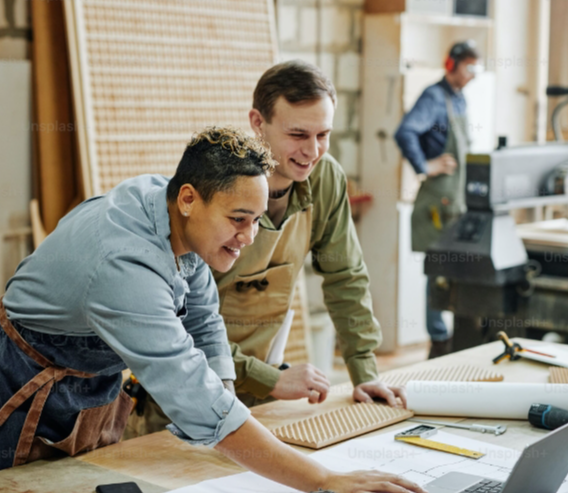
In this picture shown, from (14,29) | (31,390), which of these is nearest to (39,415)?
(31,390)

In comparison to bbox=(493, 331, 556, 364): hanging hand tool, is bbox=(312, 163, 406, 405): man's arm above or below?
above

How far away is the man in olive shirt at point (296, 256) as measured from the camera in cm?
191

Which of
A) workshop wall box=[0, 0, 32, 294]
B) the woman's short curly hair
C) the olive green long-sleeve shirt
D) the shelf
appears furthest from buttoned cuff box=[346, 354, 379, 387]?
the shelf

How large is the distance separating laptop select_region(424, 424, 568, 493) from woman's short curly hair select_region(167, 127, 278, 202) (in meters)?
0.61

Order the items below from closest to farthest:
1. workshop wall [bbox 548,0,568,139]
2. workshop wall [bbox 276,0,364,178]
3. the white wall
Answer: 1. workshop wall [bbox 276,0,364,178]
2. the white wall
3. workshop wall [bbox 548,0,568,139]

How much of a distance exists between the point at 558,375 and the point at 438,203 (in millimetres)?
2652

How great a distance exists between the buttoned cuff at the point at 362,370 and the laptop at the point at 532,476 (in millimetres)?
642

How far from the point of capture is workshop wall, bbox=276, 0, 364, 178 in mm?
4508

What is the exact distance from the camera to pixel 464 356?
2.33m

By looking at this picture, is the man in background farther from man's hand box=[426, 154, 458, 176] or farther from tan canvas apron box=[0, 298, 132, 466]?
tan canvas apron box=[0, 298, 132, 466]

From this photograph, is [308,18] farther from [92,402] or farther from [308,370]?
[92,402]

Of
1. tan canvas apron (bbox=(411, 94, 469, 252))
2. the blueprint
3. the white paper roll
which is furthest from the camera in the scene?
tan canvas apron (bbox=(411, 94, 469, 252))

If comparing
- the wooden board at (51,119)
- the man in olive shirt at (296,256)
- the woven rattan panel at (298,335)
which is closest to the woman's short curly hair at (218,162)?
the man in olive shirt at (296,256)

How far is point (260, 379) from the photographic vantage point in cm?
197
